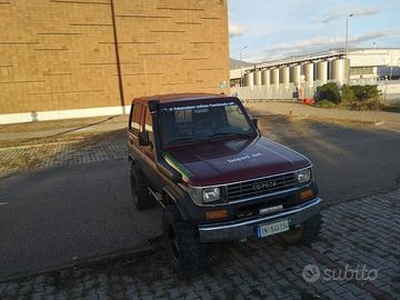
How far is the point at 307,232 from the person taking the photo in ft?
14.7

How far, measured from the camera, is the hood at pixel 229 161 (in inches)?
150

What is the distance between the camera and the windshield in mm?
4895

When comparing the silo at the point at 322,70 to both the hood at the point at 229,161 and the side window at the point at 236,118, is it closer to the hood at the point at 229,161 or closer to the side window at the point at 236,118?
the side window at the point at 236,118

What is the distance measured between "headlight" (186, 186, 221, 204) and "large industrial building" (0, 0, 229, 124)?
89.2 feet

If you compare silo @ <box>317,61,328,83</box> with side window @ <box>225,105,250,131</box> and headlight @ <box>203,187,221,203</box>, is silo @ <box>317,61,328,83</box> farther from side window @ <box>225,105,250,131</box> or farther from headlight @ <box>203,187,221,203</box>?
headlight @ <box>203,187,221,203</box>

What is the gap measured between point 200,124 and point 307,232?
2003 millimetres

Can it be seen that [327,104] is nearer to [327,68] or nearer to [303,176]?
[303,176]

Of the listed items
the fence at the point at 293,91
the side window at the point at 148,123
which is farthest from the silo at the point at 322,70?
the side window at the point at 148,123

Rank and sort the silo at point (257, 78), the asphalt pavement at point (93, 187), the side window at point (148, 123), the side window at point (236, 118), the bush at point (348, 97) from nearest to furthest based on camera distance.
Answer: the side window at point (148, 123)
the asphalt pavement at point (93, 187)
the side window at point (236, 118)
the bush at point (348, 97)
the silo at point (257, 78)

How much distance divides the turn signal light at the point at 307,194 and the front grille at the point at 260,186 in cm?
17

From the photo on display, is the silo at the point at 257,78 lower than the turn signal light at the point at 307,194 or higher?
higher

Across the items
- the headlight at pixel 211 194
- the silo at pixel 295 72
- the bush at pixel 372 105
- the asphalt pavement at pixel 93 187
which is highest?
the silo at pixel 295 72

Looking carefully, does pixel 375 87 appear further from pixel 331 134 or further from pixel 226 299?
pixel 226 299

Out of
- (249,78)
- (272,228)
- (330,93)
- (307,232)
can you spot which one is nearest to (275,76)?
(249,78)
